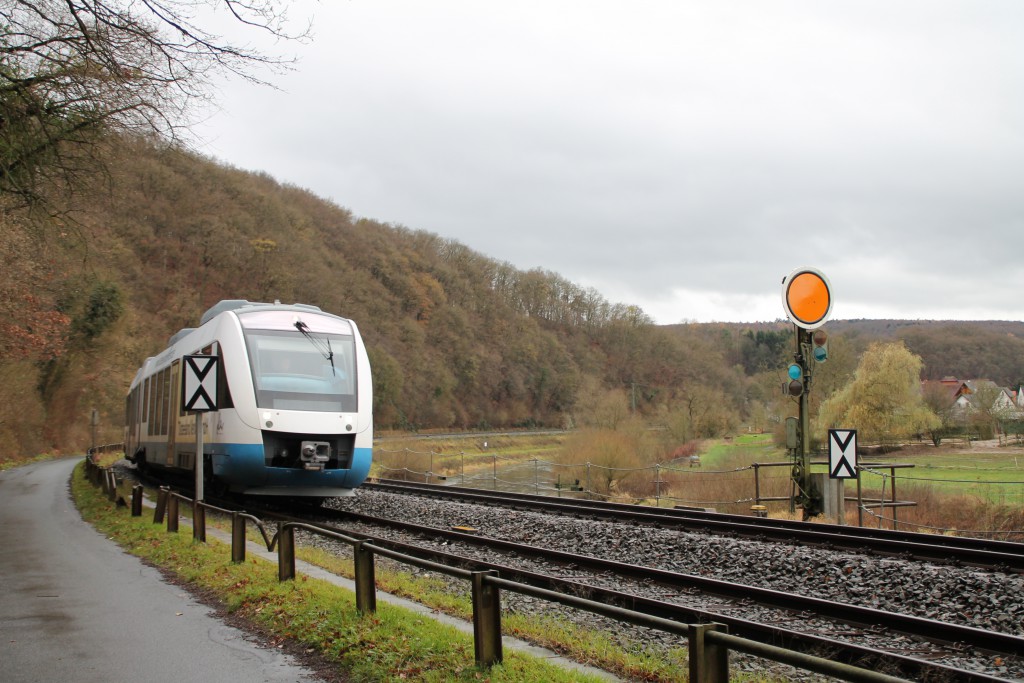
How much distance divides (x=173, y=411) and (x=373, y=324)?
73.0 m

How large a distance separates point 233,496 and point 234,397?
20.5 ft

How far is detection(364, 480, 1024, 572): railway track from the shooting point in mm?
9812

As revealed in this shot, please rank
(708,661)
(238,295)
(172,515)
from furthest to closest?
(238,295)
(172,515)
(708,661)

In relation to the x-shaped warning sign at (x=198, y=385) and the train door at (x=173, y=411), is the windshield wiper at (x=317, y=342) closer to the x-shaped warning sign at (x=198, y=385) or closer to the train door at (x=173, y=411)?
the x-shaped warning sign at (x=198, y=385)

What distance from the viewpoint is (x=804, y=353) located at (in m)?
16.3

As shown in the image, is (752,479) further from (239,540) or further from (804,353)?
(239,540)

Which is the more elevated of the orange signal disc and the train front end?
the orange signal disc

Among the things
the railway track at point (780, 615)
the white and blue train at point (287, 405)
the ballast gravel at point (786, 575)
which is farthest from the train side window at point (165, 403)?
the railway track at point (780, 615)

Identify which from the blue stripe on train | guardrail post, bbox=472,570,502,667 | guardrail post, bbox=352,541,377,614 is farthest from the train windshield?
guardrail post, bbox=472,570,502,667

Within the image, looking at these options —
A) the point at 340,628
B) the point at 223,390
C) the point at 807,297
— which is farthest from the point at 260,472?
the point at 807,297

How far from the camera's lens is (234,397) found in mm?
14828

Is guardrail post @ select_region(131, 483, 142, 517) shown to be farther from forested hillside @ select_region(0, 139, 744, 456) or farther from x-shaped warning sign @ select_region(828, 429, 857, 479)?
x-shaped warning sign @ select_region(828, 429, 857, 479)

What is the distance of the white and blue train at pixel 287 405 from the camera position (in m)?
14.8

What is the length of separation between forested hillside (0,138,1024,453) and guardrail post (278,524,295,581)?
591 cm
